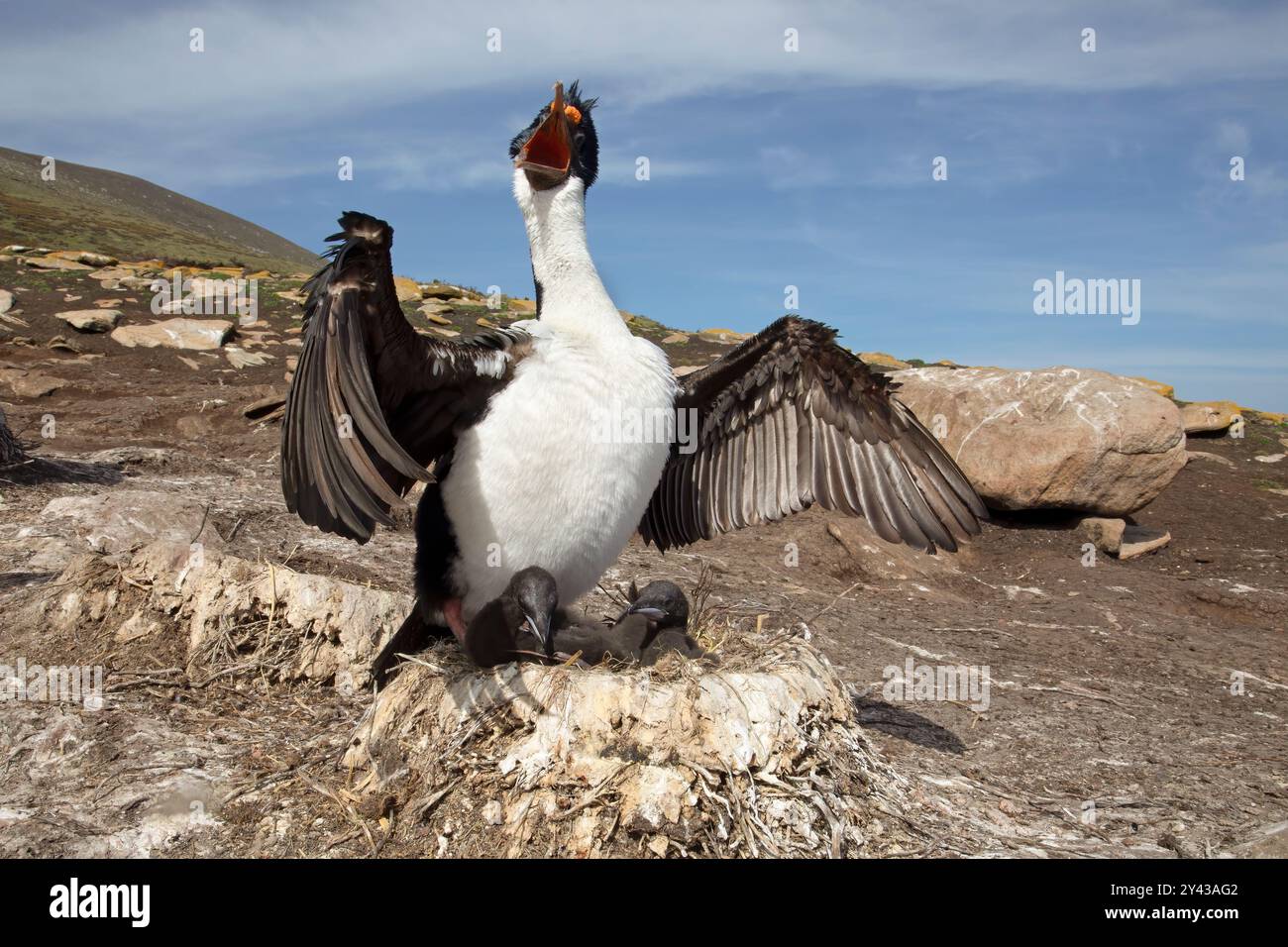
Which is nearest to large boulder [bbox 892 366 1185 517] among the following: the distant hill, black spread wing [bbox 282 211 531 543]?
black spread wing [bbox 282 211 531 543]

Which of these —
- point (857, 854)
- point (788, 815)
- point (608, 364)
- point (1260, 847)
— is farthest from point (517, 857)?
point (1260, 847)

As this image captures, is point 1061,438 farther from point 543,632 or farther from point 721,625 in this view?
point 543,632

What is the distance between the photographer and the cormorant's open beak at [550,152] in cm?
475

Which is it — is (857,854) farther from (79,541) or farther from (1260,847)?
(79,541)

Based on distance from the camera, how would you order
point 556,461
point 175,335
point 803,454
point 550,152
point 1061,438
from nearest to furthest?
point 556,461
point 550,152
point 803,454
point 1061,438
point 175,335

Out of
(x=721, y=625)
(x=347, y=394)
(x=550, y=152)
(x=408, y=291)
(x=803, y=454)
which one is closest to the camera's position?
(x=347, y=394)

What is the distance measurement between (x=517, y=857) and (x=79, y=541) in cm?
543

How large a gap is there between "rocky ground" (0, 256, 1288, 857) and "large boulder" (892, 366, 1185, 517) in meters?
0.76

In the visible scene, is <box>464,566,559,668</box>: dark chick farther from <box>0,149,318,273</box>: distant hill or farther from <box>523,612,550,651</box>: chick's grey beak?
<box>0,149,318,273</box>: distant hill

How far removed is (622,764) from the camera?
12.9ft

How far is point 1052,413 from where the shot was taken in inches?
482

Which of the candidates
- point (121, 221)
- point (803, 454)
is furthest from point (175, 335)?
point (121, 221)

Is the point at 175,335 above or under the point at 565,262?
above

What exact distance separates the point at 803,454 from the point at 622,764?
243cm
